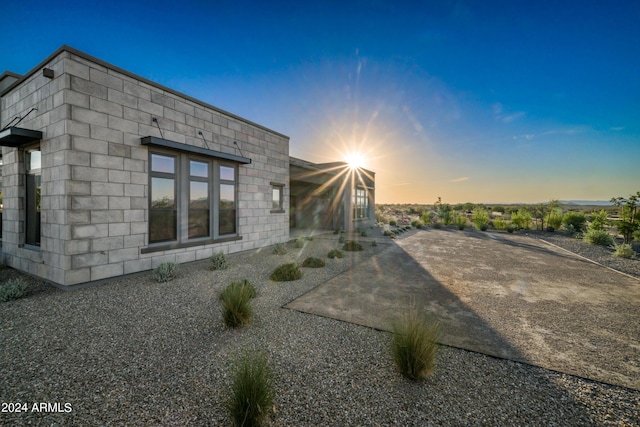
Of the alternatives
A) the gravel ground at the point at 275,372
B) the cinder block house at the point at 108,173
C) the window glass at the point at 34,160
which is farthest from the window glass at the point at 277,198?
the gravel ground at the point at 275,372

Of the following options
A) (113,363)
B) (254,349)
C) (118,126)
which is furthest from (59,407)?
(118,126)

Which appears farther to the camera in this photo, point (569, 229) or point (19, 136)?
point (569, 229)

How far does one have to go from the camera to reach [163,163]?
570 cm

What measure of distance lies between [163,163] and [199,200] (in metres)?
1.26

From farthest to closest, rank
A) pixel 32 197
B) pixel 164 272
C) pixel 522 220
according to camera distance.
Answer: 1. pixel 522 220
2. pixel 32 197
3. pixel 164 272

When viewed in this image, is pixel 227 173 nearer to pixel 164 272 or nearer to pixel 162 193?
pixel 162 193

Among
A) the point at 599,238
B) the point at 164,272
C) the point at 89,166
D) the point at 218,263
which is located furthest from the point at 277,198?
the point at 599,238

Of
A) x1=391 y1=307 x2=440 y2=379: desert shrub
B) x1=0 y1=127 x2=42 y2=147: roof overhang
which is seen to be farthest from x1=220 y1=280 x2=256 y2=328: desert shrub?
x1=0 y1=127 x2=42 y2=147: roof overhang

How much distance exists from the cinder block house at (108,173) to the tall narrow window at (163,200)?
0.02 metres

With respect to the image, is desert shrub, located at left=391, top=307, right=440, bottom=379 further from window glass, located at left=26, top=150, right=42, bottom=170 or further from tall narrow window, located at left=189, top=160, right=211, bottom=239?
window glass, located at left=26, top=150, right=42, bottom=170

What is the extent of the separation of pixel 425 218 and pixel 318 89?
13.9 metres

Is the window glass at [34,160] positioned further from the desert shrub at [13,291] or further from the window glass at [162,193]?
the desert shrub at [13,291]

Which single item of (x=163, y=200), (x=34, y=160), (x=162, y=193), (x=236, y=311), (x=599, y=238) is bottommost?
(x=236, y=311)

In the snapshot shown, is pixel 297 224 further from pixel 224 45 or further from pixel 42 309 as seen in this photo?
pixel 42 309
